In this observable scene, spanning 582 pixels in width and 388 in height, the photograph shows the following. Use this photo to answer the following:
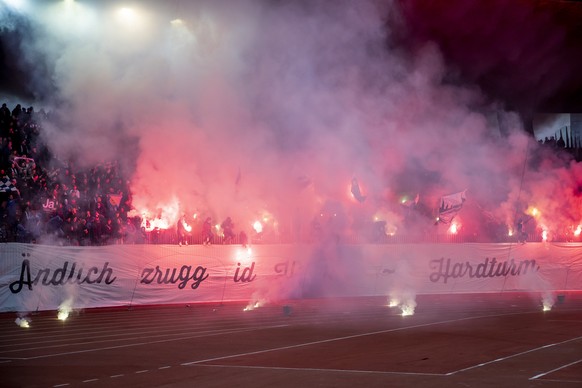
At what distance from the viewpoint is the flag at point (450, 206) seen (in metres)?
26.7

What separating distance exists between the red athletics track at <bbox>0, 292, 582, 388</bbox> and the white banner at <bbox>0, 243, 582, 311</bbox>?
2.39 feet

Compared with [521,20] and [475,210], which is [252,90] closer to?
[521,20]

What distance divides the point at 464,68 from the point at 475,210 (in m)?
7.82

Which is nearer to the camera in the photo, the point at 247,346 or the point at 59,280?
the point at 247,346

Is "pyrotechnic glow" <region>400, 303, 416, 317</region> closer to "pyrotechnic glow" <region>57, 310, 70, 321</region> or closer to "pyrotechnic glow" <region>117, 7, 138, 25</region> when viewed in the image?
"pyrotechnic glow" <region>57, 310, 70, 321</region>

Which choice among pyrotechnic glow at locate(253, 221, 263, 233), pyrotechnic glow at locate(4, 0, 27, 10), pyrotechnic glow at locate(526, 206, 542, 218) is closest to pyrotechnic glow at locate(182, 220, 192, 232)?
pyrotechnic glow at locate(253, 221, 263, 233)

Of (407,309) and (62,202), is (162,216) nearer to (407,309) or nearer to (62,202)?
(62,202)

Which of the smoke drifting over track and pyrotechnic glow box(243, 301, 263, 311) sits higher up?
the smoke drifting over track

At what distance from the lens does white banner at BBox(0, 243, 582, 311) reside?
19016 mm

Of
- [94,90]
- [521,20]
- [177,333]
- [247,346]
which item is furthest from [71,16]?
[521,20]

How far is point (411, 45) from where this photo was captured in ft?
71.3

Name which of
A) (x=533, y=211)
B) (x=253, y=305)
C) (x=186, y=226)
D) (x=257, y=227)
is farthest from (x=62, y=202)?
(x=533, y=211)

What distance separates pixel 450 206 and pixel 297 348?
634 inches

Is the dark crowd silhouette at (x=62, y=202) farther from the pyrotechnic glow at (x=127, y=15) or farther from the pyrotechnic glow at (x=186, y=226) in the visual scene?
the pyrotechnic glow at (x=127, y=15)
